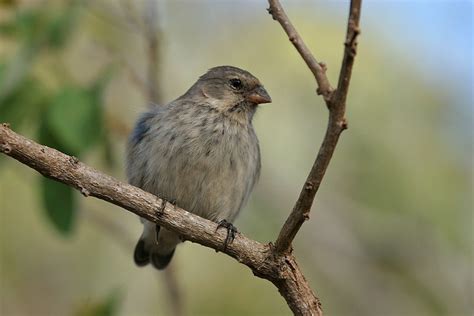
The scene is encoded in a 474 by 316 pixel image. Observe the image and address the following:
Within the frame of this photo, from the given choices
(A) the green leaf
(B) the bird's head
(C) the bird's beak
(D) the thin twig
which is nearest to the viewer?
(D) the thin twig

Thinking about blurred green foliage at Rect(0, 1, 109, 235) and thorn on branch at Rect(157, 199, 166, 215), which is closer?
thorn on branch at Rect(157, 199, 166, 215)

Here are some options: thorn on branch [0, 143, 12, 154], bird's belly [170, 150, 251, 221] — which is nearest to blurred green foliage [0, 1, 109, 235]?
bird's belly [170, 150, 251, 221]

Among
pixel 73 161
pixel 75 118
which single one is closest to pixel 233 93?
pixel 75 118

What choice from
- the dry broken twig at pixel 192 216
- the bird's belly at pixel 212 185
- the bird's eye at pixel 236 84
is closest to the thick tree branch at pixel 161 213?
the dry broken twig at pixel 192 216

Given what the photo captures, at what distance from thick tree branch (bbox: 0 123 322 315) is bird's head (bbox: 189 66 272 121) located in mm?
1699

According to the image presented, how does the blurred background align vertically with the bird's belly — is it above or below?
above

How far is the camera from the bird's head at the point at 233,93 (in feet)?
18.7

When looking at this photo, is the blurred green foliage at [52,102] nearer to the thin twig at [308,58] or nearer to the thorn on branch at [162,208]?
the thorn on branch at [162,208]

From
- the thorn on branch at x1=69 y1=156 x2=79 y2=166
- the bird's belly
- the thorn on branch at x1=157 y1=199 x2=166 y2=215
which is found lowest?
the thorn on branch at x1=69 y1=156 x2=79 y2=166

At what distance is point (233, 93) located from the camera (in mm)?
5895

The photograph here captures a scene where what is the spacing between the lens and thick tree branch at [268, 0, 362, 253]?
114 inches

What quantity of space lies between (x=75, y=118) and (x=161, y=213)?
4.20 ft

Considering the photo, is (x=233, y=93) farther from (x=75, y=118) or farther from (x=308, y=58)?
(x=308, y=58)

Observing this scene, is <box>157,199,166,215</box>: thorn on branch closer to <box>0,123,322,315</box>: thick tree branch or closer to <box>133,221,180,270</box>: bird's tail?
<box>0,123,322,315</box>: thick tree branch
